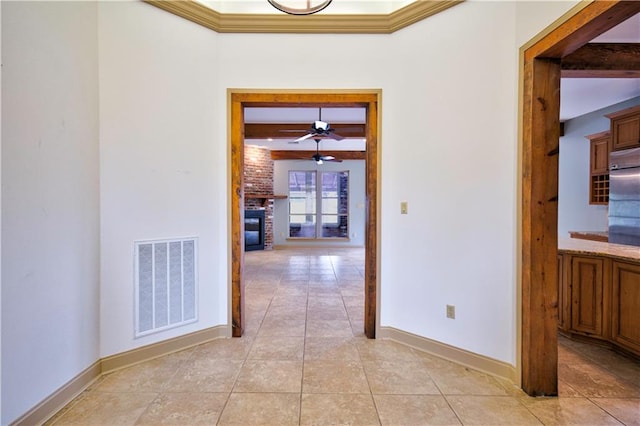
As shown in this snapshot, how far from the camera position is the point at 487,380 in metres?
2.05

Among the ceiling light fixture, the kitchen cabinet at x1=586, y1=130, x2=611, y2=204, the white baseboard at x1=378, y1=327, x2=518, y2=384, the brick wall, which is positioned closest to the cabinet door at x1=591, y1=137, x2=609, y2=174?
the kitchen cabinet at x1=586, y1=130, x2=611, y2=204

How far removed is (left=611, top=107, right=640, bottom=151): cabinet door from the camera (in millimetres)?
3684

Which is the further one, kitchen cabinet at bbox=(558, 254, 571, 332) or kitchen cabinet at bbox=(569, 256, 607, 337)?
kitchen cabinet at bbox=(558, 254, 571, 332)

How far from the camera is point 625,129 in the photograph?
3.85 metres

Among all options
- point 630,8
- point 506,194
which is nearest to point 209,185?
point 506,194

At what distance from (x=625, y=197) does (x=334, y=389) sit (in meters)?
4.41

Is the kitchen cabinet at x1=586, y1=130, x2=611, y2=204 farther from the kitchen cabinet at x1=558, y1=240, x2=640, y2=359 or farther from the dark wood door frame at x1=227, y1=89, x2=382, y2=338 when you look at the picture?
the dark wood door frame at x1=227, y1=89, x2=382, y2=338

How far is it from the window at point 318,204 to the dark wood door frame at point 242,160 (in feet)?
20.6

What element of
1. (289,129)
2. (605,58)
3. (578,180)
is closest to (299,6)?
(605,58)

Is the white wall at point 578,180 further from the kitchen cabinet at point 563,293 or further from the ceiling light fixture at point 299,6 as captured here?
the ceiling light fixture at point 299,6

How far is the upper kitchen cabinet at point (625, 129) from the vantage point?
3.68m

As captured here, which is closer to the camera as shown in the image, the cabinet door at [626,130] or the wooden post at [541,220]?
the wooden post at [541,220]

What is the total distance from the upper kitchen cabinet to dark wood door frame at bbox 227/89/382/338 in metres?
3.57

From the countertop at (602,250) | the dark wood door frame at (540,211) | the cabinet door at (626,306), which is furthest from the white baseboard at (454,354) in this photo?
the countertop at (602,250)
